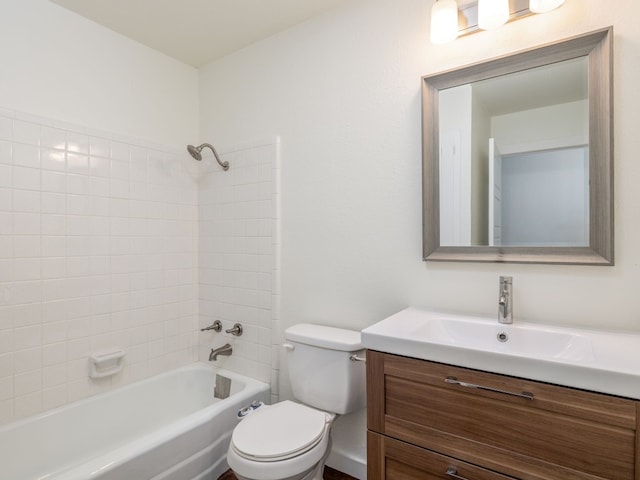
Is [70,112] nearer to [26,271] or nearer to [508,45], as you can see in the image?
[26,271]

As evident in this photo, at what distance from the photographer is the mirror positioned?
1.29m

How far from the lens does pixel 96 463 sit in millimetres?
1329

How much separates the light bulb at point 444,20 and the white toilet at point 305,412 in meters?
1.37

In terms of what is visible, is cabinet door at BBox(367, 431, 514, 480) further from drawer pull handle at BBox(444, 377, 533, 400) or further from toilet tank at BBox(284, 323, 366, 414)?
toilet tank at BBox(284, 323, 366, 414)

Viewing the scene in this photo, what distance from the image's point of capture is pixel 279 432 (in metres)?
1.47

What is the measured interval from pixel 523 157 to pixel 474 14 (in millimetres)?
637

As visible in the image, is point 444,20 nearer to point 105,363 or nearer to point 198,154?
point 198,154

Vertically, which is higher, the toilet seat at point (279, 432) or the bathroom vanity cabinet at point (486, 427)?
the bathroom vanity cabinet at point (486, 427)

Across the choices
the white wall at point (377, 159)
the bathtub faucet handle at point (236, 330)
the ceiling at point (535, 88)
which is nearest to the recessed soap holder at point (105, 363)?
the bathtub faucet handle at point (236, 330)

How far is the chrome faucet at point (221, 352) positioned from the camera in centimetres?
226

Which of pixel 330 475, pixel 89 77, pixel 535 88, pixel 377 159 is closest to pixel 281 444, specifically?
pixel 330 475

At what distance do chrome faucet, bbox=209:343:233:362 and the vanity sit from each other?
1.27m

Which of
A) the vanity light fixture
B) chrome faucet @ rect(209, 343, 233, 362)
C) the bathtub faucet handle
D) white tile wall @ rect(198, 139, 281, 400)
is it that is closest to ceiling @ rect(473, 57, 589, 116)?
the vanity light fixture

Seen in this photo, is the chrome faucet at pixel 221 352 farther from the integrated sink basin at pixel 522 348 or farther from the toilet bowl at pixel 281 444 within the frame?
the integrated sink basin at pixel 522 348
